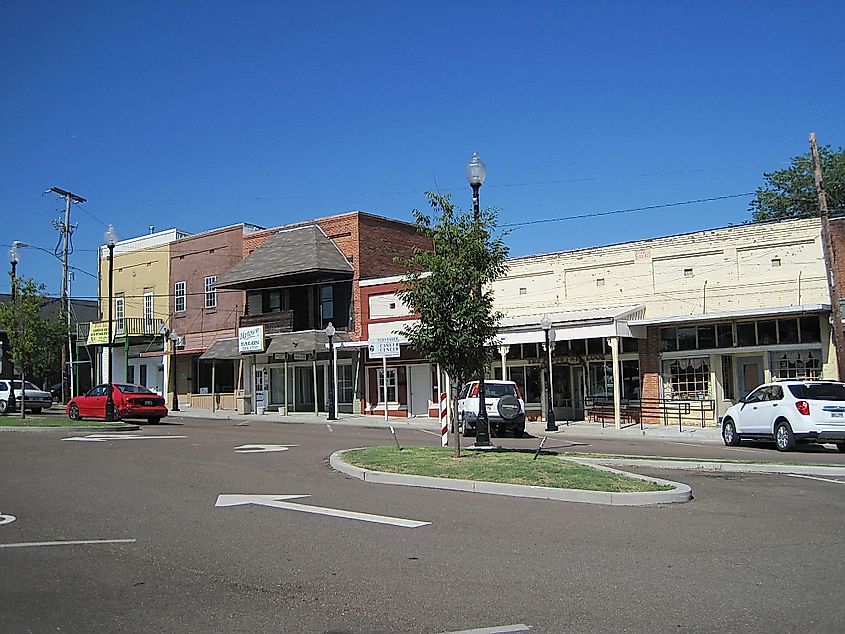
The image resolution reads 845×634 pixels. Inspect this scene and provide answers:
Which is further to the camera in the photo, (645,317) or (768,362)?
(645,317)

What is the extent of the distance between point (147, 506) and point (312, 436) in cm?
1377

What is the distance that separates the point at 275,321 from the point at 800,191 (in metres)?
33.1

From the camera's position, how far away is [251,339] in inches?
1596

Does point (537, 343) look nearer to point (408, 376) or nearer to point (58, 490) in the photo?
point (408, 376)

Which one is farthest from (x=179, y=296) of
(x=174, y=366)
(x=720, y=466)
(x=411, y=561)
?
(x=411, y=561)

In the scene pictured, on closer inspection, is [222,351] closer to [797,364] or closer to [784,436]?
[797,364]

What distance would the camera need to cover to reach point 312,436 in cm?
2486

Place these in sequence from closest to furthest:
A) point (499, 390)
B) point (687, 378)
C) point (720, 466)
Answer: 1. point (720, 466)
2. point (499, 390)
3. point (687, 378)

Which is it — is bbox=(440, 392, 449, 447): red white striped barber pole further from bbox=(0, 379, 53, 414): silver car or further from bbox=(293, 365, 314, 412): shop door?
bbox=(0, 379, 53, 414): silver car

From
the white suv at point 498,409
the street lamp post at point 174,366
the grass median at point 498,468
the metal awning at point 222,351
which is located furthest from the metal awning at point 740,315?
the street lamp post at point 174,366

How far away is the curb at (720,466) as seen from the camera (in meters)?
15.2

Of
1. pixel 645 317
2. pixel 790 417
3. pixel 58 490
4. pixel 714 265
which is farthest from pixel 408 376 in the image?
pixel 58 490

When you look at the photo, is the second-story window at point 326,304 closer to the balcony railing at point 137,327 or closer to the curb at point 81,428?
the balcony railing at point 137,327

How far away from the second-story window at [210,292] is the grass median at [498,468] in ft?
96.0
